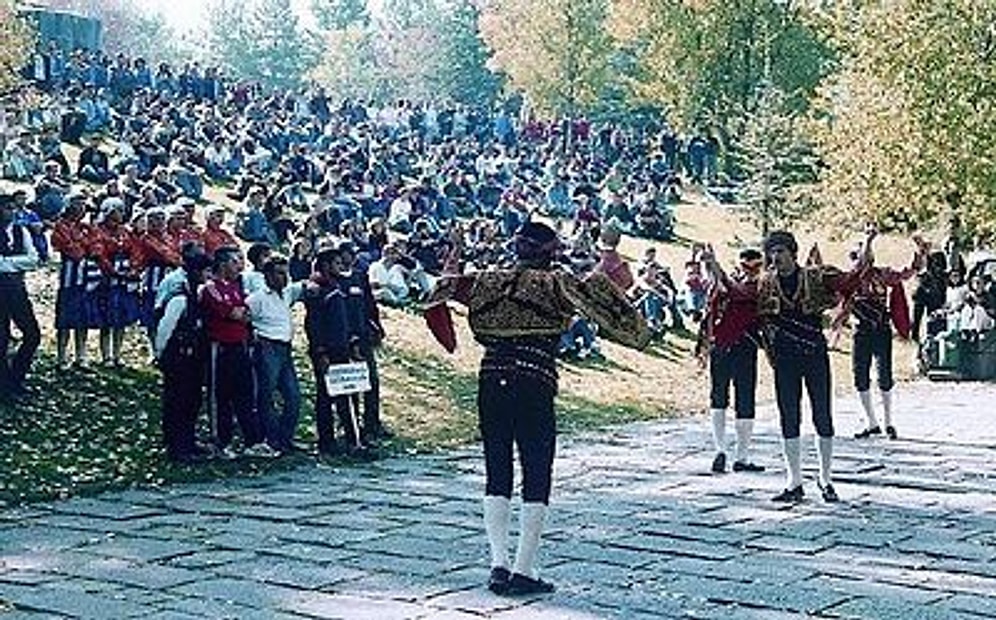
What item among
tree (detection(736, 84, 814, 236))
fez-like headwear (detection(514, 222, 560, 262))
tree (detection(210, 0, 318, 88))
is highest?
tree (detection(210, 0, 318, 88))

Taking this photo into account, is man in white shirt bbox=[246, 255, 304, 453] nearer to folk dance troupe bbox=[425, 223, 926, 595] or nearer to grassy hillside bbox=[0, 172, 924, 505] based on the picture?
grassy hillside bbox=[0, 172, 924, 505]

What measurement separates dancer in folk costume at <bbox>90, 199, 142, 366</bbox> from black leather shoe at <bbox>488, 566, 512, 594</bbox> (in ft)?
24.9

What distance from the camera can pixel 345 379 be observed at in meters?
12.6

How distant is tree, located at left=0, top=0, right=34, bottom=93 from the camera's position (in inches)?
1047

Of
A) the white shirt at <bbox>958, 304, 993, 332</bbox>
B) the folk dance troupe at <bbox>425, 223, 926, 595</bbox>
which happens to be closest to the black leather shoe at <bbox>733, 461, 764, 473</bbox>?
the folk dance troupe at <bbox>425, 223, 926, 595</bbox>

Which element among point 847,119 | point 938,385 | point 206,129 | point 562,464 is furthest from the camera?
point 206,129

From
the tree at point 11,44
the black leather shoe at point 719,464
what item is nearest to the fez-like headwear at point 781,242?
the black leather shoe at point 719,464

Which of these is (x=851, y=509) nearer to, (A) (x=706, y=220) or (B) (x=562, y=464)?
(B) (x=562, y=464)

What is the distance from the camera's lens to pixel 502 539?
8.05 metres

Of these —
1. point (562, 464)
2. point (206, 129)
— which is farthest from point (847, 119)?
point (562, 464)

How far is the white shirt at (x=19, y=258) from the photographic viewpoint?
1340 centimetres

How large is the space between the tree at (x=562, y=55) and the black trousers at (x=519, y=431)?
4302cm

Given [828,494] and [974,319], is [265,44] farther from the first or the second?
[828,494]

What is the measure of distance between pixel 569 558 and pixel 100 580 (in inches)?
96.0
